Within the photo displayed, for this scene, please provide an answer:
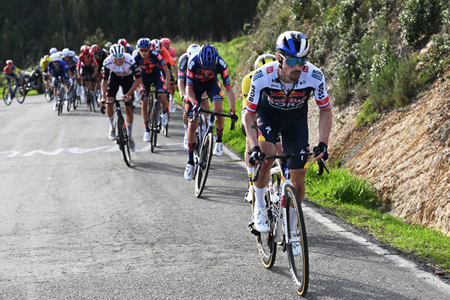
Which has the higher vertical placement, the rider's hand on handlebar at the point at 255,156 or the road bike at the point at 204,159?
the rider's hand on handlebar at the point at 255,156

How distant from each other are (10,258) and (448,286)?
4.12m

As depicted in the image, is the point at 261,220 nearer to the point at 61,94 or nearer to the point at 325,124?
the point at 325,124

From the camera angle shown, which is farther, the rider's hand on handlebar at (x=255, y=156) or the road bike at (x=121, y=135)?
the road bike at (x=121, y=135)

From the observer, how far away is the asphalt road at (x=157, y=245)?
4340 millimetres

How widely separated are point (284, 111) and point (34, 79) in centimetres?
2989

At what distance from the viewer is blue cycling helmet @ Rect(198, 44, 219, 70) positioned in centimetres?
763

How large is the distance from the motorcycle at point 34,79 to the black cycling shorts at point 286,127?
81.0ft

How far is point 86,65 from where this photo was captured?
18156 mm

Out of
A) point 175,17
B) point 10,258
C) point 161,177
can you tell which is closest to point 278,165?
point 10,258

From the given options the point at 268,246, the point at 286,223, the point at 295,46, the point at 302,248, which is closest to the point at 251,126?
the point at 295,46

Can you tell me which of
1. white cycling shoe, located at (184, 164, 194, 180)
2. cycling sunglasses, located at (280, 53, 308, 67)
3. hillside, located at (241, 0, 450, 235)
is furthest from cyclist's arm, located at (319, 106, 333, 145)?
white cycling shoe, located at (184, 164, 194, 180)

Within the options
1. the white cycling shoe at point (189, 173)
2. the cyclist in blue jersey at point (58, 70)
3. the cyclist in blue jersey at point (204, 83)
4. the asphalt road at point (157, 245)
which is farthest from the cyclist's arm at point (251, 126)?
the cyclist in blue jersey at point (58, 70)

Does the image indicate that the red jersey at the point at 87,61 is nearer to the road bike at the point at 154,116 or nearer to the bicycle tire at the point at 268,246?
the road bike at the point at 154,116

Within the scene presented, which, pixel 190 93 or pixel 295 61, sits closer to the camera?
pixel 295 61
